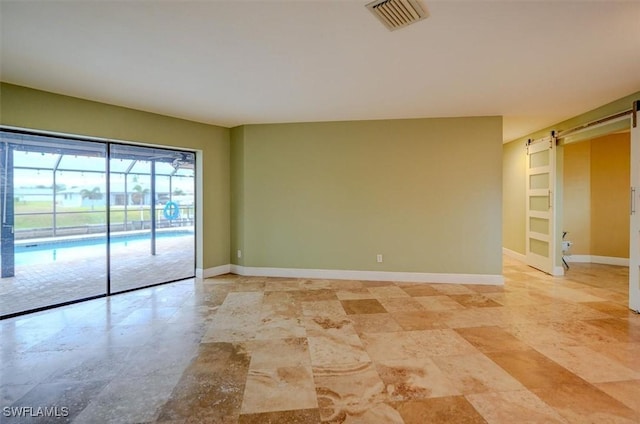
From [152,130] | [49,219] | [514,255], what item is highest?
[152,130]

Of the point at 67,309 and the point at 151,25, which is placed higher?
the point at 151,25

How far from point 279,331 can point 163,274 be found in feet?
10.8

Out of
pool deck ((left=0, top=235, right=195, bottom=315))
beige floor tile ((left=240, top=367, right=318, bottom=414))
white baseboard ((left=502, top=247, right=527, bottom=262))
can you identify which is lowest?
beige floor tile ((left=240, top=367, right=318, bottom=414))

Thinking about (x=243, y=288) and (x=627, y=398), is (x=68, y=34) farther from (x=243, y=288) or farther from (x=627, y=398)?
(x=627, y=398)

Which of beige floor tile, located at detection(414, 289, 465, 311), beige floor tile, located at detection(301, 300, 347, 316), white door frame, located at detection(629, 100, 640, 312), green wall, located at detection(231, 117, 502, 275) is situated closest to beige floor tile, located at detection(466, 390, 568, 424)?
beige floor tile, located at detection(414, 289, 465, 311)

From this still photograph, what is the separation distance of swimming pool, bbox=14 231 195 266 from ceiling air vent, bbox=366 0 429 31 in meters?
4.57

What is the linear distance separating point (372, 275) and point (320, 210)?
1412 millimetres

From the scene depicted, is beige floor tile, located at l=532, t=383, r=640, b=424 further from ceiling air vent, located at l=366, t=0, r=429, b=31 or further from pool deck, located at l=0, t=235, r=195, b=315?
pool deck, located at l=0, t=235, r=195, b=315

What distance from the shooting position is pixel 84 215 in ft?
19.3

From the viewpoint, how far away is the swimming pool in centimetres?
578

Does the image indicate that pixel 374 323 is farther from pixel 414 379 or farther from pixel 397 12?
pixel 397 12

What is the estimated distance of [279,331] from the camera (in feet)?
10.3

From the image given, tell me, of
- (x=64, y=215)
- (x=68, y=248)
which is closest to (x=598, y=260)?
(x=64, y=215)

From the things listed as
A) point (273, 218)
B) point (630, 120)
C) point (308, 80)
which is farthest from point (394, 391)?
point (630, 120)
